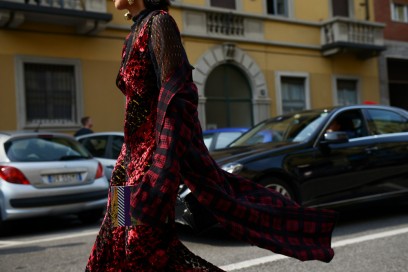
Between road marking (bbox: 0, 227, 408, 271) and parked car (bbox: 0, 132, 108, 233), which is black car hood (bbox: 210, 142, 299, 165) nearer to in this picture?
road marking (bbox: 0, 227, 408, 271)

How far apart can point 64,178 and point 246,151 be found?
267 centimetres

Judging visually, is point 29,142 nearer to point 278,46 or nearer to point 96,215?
point 96,215

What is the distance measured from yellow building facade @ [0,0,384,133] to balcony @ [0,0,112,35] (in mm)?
25

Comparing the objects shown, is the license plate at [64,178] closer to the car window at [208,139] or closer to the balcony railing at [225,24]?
the car window at [208,139]

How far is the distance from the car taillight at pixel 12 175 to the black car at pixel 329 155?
2.53 m

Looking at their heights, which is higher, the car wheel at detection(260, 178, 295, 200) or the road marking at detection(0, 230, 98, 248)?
the car wheel at detection(260, 178, 295, 200)

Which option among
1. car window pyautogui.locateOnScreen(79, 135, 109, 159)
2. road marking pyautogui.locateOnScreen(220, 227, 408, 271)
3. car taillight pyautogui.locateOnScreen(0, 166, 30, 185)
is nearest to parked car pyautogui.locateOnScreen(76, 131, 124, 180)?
car window pyautogui.locateOnScreen(79, 135, 109, 159)

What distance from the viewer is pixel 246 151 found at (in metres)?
6.30

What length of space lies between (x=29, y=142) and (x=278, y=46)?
43.3 ft

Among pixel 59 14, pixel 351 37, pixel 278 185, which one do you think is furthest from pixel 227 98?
pixel 278 185

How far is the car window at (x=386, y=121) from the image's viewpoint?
730 cm

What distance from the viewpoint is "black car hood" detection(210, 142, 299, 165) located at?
6047 millimetres

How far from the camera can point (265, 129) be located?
7.45 meters

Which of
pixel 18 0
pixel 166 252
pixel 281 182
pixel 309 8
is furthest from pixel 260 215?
pixel 309 8
